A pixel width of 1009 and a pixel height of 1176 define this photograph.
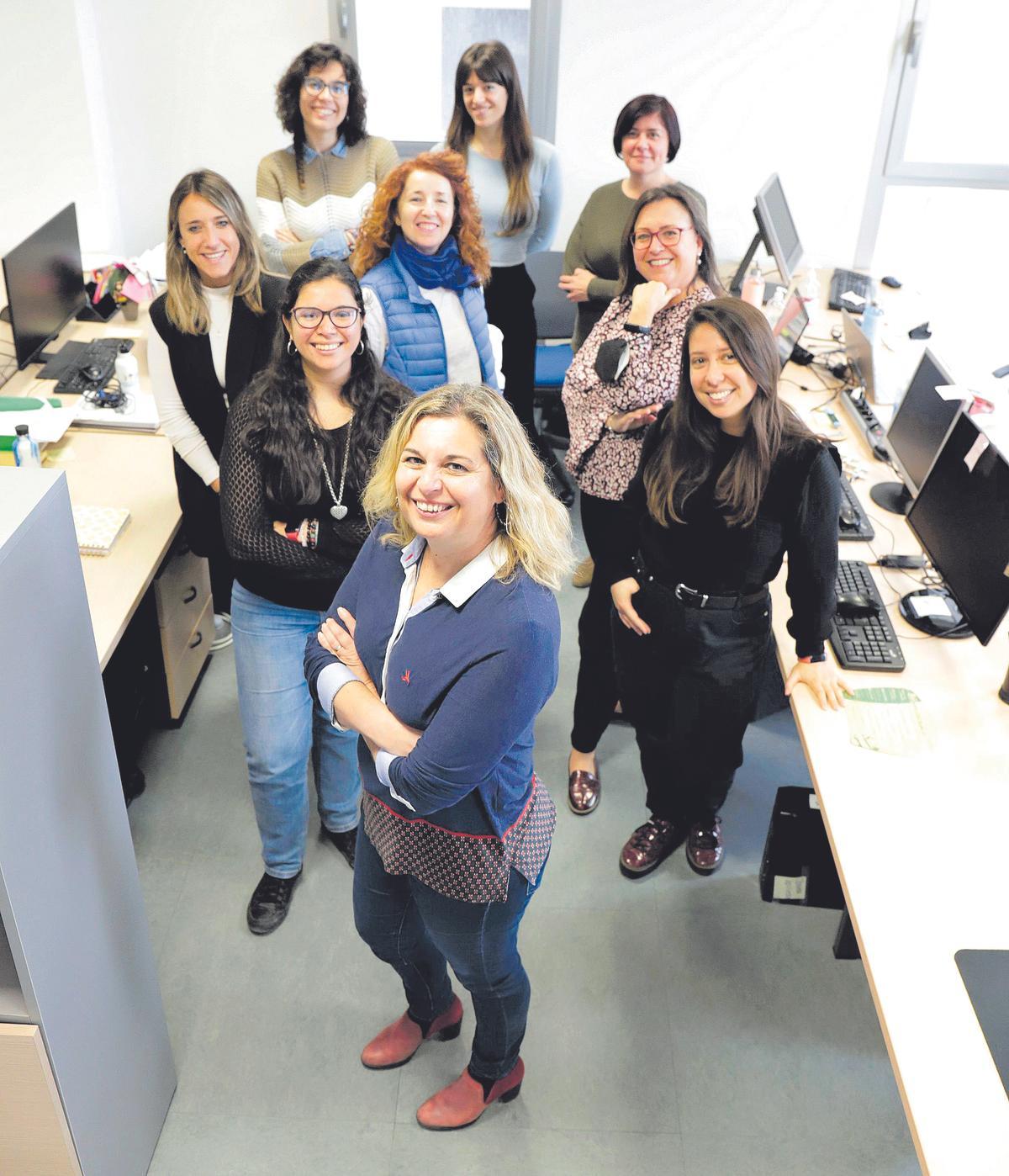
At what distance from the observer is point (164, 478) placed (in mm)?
3076

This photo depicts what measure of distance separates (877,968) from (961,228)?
4.15 meters

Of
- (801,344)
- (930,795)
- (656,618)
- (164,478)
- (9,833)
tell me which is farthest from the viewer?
(801,344)

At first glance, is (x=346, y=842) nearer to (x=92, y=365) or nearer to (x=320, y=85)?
(x=92, y=365)

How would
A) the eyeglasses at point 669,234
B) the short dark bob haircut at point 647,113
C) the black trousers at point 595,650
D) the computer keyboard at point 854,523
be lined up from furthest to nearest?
the short dark bob haircut at point 647,113
the computer keyboard at point 854,523
the black trousers at point 595,650
the eyeglasses at point 669,234

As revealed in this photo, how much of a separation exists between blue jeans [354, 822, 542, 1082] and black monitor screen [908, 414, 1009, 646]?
1191 millimetres

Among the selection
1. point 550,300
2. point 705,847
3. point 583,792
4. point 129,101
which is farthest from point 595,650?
point 129,101

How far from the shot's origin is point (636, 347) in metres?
2.59

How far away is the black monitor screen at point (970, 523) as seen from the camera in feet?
7.69

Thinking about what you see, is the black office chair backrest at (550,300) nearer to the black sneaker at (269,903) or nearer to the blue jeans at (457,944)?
the black sneaker at (269,903)

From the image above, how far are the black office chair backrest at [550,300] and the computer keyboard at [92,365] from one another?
155 cm

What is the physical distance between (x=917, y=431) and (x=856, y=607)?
2.37 feet

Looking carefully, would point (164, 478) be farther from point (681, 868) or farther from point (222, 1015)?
point (681, 868)

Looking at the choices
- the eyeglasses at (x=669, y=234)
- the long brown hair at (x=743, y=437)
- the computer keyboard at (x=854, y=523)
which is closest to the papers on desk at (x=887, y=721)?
the long brown hair at (x=743, y=437)

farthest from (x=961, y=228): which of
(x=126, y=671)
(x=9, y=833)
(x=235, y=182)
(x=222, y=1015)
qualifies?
(x=9, y=833)
